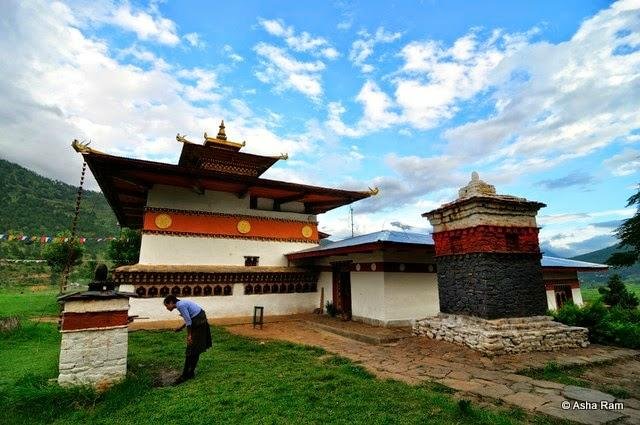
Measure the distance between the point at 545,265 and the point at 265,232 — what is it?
12.2m

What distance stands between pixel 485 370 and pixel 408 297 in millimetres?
5502

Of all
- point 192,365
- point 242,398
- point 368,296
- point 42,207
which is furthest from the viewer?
point 42,207

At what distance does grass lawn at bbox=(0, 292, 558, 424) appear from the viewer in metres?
3.83

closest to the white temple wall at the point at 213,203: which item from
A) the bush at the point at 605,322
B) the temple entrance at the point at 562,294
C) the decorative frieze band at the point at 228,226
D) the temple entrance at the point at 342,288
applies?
the decorative frieze band at the point at 228,226

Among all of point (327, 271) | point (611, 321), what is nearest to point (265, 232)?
point (327, 271)

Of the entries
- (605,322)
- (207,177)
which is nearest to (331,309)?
(207,177)

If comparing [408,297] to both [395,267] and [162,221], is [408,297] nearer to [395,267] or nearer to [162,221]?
[395,267]

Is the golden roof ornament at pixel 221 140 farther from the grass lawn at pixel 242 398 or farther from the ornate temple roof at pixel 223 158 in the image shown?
the grass lawn at pixel 242 398

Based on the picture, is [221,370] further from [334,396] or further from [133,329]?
[133,329]

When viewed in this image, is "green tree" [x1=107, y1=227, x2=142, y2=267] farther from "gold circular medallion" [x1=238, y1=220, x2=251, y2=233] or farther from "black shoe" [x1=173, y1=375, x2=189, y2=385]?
"black shoe" [x1=173, y1=375, x2=189, y2=385]

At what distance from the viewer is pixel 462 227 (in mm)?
8352

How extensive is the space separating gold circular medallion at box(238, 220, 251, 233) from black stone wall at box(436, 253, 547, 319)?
898 cm

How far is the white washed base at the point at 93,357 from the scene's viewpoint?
4.76 meters

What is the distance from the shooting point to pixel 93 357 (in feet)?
16.2
